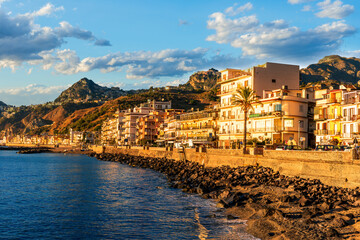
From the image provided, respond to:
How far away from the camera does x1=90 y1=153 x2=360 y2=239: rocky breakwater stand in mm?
24172

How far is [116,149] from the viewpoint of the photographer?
13788 cm

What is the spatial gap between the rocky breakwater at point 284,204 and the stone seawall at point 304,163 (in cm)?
125

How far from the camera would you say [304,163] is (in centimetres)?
4200

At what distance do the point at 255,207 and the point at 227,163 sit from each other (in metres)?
28.4

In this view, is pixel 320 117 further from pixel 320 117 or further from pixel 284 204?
pixel 284 204

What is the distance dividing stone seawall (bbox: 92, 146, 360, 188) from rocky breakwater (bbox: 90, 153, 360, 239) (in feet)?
4.10

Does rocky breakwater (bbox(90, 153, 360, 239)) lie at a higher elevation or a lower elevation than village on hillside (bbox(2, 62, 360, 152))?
lower

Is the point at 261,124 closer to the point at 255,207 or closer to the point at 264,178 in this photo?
the point at 264,178

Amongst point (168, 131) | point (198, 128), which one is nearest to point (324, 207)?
point (198, 128)

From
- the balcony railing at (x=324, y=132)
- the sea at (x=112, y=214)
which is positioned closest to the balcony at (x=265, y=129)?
the balcony railing at (x=324, y=132)

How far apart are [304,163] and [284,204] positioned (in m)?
12.7

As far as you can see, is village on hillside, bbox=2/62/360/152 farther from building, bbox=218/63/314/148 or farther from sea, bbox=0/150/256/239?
sea, bbox=0/150/256/239

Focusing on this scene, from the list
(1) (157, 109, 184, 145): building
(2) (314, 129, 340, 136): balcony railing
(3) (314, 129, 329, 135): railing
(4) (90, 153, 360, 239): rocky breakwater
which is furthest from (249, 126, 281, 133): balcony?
(1) (157, 109, 184, 145): building

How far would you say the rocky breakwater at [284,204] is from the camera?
952 inches
